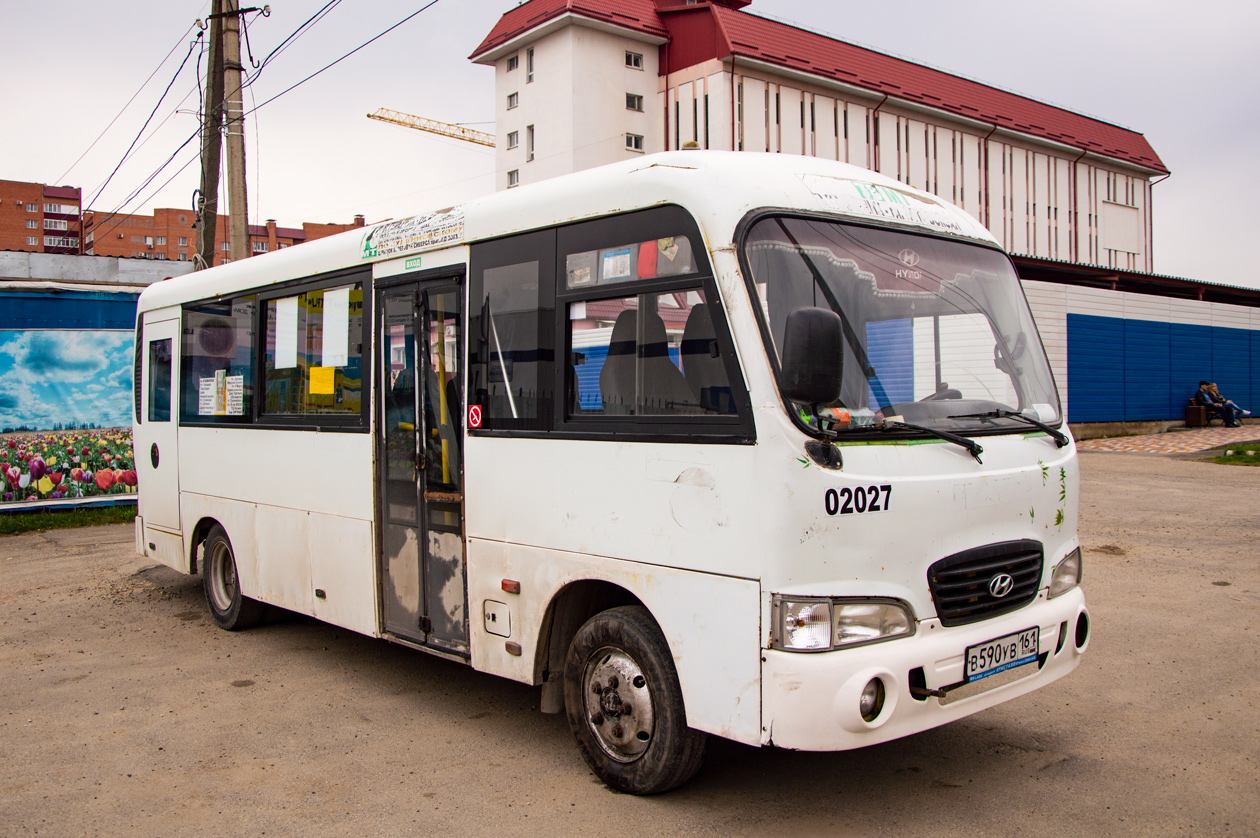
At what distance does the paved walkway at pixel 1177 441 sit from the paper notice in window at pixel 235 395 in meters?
19.6

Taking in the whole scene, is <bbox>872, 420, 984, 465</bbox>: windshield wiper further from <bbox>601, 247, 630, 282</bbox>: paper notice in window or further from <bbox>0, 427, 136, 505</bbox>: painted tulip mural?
<bbox>0, 427, 136, 505</bbox>: painted tulip mural

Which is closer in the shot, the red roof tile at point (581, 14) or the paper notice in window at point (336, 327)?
the paper notice in window at point (336, 327)

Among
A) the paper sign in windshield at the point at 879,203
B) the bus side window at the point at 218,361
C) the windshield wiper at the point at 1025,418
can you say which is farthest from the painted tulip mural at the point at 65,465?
the windshield wiper at the point at 1025,418

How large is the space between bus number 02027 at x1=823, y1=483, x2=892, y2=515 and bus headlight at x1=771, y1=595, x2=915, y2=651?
1.12 feet

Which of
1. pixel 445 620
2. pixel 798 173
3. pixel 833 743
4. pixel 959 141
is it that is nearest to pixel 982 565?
pixel 833 743

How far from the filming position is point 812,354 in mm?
3479

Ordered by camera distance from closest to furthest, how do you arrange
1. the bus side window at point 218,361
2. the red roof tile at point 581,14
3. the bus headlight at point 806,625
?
the bus headlight at point 806,625
the bus side window at point 218,361
the red roof tile at point 581,14

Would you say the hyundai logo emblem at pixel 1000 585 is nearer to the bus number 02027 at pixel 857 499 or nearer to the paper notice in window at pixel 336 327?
the bus number 02027 at pixel 857 499

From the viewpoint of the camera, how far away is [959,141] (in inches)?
2130

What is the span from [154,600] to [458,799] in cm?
573

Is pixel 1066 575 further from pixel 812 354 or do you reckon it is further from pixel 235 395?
pixel 235 395

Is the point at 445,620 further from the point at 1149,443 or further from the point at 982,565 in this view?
the point at 1149,443

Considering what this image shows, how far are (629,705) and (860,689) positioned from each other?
108cm

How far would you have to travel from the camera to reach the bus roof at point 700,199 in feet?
12.9
